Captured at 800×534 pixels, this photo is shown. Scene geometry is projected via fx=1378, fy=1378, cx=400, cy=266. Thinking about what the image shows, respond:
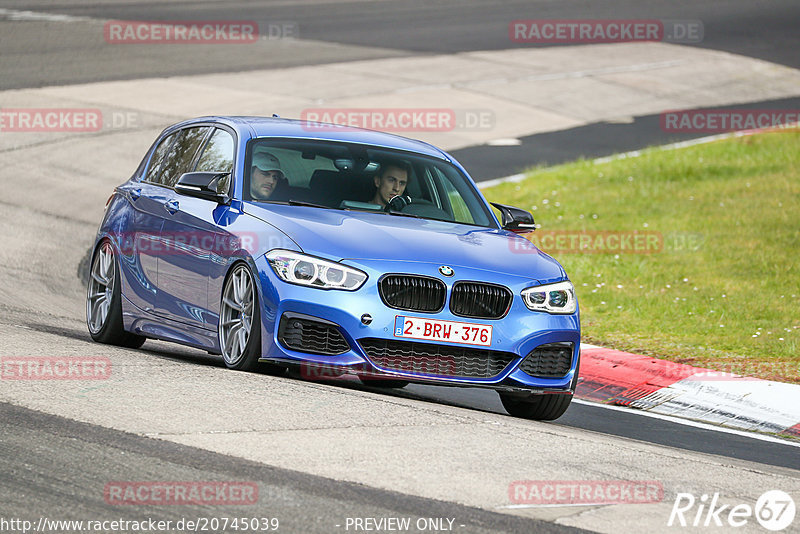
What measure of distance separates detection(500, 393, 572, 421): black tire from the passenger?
80.8 inches

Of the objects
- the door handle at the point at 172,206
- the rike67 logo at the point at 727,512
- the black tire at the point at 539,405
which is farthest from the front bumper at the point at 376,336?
the rike67 logo at the point at 727,512

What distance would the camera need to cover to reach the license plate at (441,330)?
316 inches

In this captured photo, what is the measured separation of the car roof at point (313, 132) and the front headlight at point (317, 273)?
5.46ft

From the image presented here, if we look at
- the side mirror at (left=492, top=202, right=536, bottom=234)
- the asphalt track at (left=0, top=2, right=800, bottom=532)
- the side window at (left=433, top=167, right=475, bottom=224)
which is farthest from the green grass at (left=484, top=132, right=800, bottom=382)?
the side window at (left=433, top=167, right=475, bottom=224)

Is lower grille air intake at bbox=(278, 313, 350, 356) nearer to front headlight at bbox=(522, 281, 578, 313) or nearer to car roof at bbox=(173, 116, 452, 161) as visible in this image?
front headlight at bbox=(522, 281, 578, 313)

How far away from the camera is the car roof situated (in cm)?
960

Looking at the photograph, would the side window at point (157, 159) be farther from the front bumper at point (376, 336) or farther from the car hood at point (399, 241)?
the front bumper at point (376, 336)

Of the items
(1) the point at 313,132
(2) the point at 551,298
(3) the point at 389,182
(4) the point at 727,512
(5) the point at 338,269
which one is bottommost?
(4) the point at 727,512

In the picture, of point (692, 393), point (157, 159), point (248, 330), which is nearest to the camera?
point (248, 330)

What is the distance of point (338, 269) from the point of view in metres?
8.03

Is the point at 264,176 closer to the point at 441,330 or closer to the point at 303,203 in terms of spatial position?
the point at 303,203

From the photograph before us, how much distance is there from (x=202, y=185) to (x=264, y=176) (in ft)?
1.45

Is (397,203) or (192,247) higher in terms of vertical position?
(397,203)

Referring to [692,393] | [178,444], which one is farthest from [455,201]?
[178,444]
